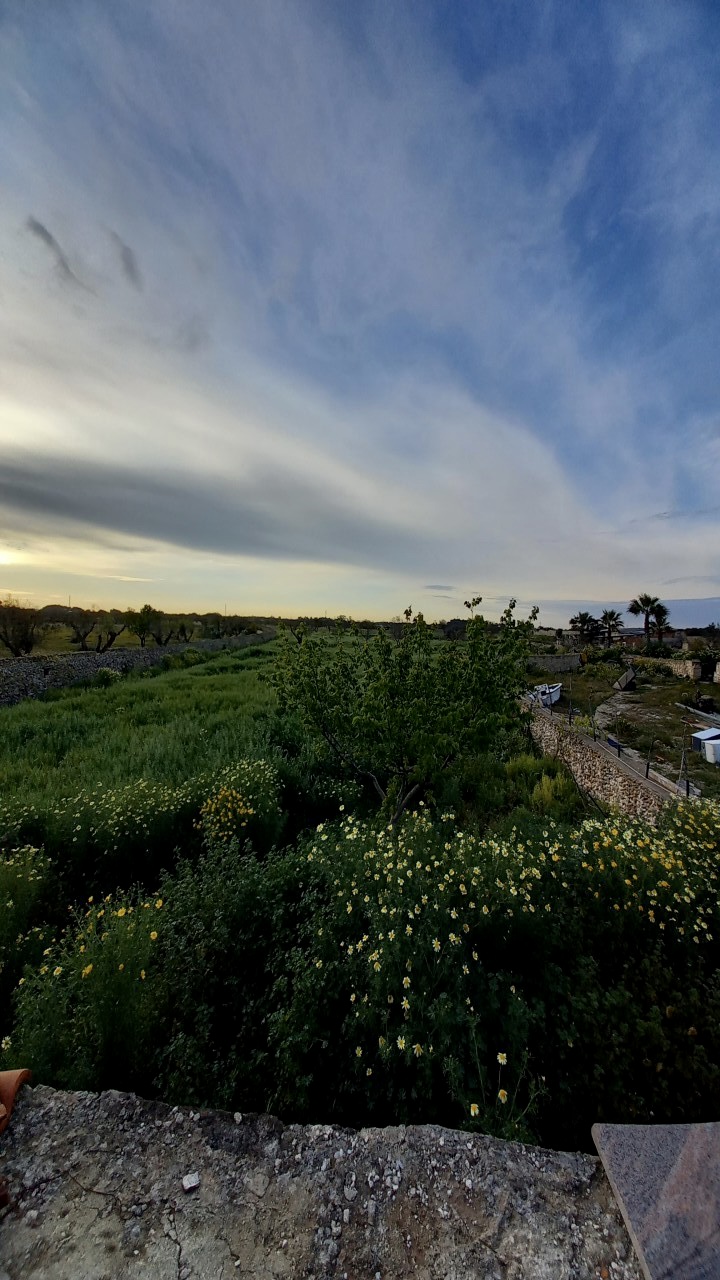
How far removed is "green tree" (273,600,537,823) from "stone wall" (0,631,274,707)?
1898 centimetres

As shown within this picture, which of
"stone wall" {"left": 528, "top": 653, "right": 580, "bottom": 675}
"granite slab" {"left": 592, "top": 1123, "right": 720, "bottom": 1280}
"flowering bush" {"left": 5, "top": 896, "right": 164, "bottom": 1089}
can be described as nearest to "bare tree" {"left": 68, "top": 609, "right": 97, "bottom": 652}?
"stone wall" {"left": 528, "top": 653, "right": 580, "bottom": 675}

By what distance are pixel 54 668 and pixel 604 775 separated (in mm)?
26806

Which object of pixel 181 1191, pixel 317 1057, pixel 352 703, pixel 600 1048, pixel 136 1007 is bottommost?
pixel 317 1057

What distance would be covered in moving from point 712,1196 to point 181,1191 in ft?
8.64

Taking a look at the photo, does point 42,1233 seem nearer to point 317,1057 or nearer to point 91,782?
point 317,1057

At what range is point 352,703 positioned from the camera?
27.9 ft

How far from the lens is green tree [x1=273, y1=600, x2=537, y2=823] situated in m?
7.60

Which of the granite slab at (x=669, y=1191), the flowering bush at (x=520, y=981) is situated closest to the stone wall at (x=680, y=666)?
the flowering bush at (x=520, y=981)

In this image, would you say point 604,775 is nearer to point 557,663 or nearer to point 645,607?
point 557,663

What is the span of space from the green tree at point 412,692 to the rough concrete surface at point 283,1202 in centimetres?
502

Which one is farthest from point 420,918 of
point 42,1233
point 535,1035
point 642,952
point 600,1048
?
point 42,1233

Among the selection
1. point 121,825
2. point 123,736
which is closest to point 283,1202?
point 121,825

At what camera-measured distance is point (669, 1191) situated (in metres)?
2.18

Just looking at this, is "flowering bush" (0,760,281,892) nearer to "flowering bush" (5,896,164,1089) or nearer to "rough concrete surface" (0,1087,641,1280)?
"flowering bush" (5,896,164,1089)
